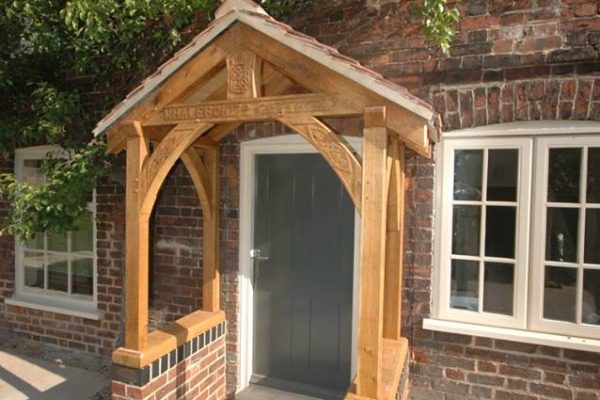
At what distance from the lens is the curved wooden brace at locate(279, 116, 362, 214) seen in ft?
7.04

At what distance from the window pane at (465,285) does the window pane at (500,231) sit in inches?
6.7

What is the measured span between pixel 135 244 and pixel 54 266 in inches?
107

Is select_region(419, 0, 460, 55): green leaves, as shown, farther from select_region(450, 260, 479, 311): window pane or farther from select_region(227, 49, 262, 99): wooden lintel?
select_region(450, 260, 479, 311): window pane

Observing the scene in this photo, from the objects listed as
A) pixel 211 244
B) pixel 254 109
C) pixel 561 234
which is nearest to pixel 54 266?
pixel 211 244

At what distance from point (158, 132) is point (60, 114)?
138cm

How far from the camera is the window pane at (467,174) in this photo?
3.07 metres

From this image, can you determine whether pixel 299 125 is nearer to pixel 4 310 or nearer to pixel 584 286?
pixel 584 286

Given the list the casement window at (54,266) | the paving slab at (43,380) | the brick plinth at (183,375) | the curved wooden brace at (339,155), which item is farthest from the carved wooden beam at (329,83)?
the paving slab at (43,380)

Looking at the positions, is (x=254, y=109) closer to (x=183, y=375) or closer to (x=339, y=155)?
(x=339, y=155)

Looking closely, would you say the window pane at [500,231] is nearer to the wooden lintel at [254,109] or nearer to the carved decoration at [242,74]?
the wooden lintel at [254,109]

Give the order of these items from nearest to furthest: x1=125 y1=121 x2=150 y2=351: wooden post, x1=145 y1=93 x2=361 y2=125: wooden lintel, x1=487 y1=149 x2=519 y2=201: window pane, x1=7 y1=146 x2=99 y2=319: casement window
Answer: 1. x1=145 y1=93 x2=361 y2=125: wooden lintel
2. x1=125 y1=121 x2=150 y2=351: wooden post
3. x1=487 y1=149 x2=519 y2=201: window pane
4. x1=7 y1=146 x2=99 y2=319: casement window

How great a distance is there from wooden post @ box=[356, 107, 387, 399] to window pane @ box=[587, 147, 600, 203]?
1656 millimetres

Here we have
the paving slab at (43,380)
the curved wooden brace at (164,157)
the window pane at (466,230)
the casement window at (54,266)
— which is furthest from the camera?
the casement window at (54,266)

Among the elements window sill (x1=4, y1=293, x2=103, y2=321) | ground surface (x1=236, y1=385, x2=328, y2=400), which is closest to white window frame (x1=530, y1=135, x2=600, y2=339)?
ground surface (x1=236, y1=385, x2=328, y2=400)
